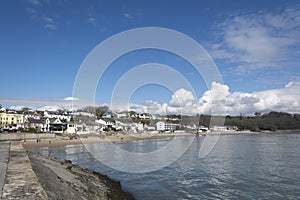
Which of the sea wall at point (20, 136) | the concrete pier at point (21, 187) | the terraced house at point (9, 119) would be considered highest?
the terraced house at point (9, 119)

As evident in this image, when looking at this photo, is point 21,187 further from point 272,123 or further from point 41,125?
point 272,123

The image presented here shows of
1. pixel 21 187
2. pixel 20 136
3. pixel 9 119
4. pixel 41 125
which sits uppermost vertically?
pixel 9 119

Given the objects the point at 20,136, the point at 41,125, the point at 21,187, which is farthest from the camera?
the point at 41,125

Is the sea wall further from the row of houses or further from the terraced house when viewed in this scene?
the terraced house

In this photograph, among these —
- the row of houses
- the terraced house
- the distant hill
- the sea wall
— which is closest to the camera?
the sea wall

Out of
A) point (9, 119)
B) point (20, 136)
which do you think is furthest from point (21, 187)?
point (9, 119)

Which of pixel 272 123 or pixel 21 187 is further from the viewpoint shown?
pixel 272 123

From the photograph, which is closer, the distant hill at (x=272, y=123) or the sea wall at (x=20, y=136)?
the sea wall at (x=20, y=136)

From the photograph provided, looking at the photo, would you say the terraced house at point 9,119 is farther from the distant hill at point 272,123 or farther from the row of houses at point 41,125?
the distant hill at point 272,123

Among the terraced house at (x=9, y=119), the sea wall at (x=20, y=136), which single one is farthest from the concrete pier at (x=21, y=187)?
the terraced house at (x=9, y=119)

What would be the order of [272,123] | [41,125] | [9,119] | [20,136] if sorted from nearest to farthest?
[20,136] → [41,125] → [9,119] → [272,123]

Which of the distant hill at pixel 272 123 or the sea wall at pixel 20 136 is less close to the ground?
the distant hill at pixel 272 123

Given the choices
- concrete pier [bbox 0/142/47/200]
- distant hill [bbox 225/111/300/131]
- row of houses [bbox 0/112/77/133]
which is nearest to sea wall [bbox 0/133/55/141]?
row of houses [bbox 0/112/77/133]

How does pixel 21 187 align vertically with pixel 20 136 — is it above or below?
above
